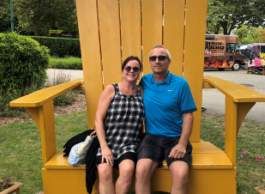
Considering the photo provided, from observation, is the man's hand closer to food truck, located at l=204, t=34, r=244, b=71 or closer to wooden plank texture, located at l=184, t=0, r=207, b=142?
wooden plank texture, located at l=184, t=0, r=207, b=142

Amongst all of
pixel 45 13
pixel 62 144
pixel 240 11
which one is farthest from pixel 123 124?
pixel 45 13

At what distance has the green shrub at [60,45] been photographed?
20391 mm

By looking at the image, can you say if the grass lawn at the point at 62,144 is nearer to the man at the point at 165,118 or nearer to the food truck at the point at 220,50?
the man at the point at 165,118

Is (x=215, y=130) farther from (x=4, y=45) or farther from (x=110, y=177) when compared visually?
(x=4, y=45)

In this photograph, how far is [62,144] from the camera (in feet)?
11.6

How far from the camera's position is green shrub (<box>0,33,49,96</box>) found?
15.3 ft

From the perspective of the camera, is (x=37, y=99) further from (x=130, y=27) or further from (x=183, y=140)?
(x=130, y=27)

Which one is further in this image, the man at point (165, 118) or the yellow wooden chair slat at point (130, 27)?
the yellow wooden chair slat at point (130, 27)

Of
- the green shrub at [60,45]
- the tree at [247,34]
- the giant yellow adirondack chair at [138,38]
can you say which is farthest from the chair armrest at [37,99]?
the tree at [247,34]

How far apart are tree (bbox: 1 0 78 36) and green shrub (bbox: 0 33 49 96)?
18.0 metres

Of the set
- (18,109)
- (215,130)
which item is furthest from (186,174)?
(18,109)

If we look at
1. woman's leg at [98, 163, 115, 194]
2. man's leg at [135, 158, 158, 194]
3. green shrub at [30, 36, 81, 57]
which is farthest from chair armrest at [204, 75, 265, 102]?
green shrub at [30, 36, 81, 57]

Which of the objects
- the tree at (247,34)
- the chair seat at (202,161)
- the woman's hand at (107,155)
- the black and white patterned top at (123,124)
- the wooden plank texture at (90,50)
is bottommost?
the chair seat at (202,161)

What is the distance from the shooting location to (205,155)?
192cm
